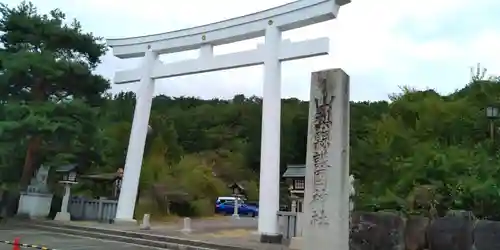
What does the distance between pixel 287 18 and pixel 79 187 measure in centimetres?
1431

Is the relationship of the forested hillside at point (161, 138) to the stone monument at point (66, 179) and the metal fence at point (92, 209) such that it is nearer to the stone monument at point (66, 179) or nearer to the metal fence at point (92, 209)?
the stone monument at point (66, 179)

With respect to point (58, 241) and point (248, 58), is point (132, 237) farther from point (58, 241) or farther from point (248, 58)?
point (248, 58)

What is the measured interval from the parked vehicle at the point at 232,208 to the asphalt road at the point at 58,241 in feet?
58.9

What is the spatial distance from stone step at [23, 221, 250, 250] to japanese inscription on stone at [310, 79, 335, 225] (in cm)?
533

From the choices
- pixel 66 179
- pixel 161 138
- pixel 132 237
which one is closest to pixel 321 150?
pixel 132 237

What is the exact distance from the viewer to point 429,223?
11070mm

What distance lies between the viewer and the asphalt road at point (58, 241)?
12.8 meters

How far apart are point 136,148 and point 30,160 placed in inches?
183

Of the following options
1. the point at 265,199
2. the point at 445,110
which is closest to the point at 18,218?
the point at 265,199

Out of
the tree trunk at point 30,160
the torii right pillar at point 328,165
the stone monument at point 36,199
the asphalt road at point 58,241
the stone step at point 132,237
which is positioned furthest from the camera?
the stone monument at point 36,199

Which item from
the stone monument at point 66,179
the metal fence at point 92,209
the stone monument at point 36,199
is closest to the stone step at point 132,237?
the stone monument at point 66,179

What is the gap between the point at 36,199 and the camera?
19578 mm

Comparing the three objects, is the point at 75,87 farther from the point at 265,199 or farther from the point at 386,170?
the point at 386,170

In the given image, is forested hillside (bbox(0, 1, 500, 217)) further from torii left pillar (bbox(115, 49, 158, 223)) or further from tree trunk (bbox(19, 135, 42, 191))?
torii left pillar (bbox(115, 49, 158, 223))
